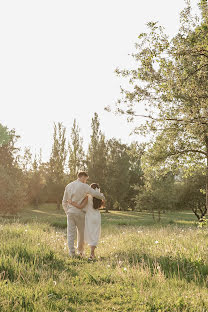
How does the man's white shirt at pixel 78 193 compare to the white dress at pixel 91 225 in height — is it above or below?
above

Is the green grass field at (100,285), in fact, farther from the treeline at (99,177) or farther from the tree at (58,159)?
the tree at (58,159)

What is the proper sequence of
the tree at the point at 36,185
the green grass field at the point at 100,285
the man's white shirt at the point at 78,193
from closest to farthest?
the green grass field at the point at 100,285 → the man's white shirt at the point at 78,193 → the tree at the point at 36,185

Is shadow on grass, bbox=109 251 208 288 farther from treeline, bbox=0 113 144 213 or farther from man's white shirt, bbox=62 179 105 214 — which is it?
treeline, bbox=0 113 144 213

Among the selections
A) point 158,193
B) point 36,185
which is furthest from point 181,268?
point 36,185

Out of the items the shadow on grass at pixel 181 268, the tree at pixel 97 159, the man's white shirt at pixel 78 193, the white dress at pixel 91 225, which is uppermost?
the tree at pixel 97 159

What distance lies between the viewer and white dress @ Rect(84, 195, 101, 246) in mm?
9180

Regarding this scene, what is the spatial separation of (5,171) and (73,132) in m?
22.3

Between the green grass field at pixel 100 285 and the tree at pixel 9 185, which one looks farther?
the tree at pixel 9 185

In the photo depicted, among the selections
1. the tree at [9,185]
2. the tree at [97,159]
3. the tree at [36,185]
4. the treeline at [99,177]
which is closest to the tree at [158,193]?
the treeline at [99,177]

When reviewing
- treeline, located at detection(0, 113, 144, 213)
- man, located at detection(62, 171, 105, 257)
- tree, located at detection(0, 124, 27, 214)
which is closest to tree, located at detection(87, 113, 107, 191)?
treeline, located at detection(0, 113, 144, 213)

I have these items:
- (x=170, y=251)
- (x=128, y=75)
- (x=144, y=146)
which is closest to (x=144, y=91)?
(x=128, y=75)

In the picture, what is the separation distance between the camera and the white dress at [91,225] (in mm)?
9180

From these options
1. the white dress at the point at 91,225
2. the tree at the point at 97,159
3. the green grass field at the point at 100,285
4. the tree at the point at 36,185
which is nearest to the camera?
the green grass field at the point at 100,285

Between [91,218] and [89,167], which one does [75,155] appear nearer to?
[89,167]
